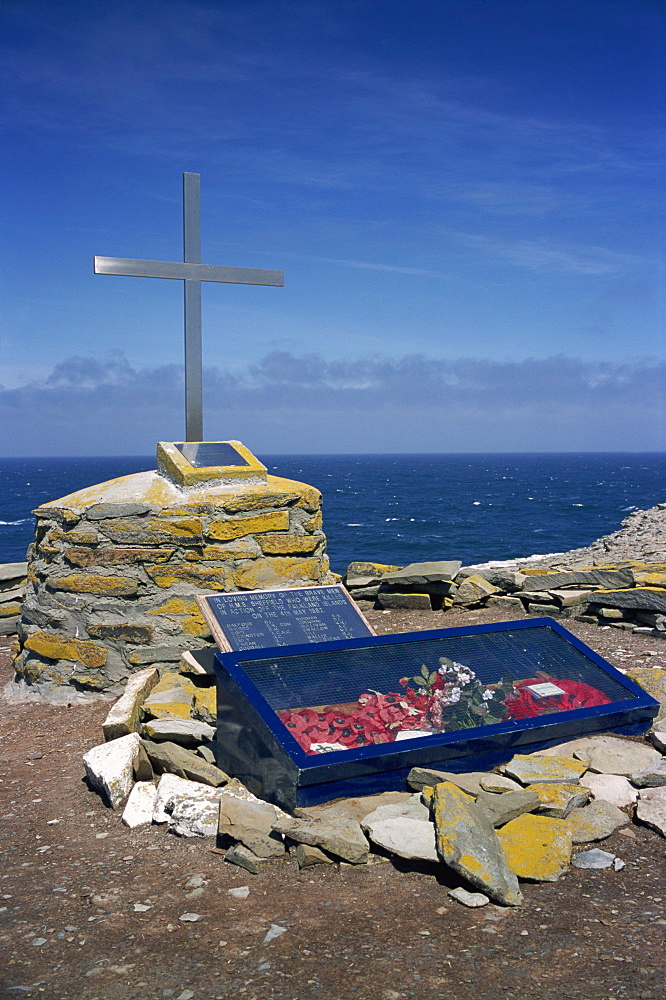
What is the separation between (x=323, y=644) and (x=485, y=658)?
1013 mm

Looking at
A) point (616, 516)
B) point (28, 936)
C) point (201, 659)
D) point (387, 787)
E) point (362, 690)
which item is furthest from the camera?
point (616, 516)

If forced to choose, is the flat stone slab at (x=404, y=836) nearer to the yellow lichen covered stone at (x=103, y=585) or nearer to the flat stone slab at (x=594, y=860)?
the flat stone slab at (x=594, y=860)

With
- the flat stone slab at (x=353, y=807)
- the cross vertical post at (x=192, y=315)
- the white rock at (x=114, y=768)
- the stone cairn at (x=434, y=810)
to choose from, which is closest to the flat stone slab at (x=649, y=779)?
the stone cairn at (x=434, y=810)

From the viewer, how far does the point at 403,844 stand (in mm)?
3357

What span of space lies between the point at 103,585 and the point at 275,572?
1373 millimetres

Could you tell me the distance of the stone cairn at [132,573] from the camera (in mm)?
6160

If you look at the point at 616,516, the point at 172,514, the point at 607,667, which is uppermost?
the point at 172,514

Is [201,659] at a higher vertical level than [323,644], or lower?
lower

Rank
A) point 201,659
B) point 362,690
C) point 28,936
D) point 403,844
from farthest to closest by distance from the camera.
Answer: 1. point 201,659
2. point 362,690
3. point 403,844
4. point 28,936

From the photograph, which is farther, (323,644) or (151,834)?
(323,644)

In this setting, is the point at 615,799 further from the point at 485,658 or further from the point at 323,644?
the point at 323,644

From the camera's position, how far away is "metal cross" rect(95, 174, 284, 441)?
6922 mm

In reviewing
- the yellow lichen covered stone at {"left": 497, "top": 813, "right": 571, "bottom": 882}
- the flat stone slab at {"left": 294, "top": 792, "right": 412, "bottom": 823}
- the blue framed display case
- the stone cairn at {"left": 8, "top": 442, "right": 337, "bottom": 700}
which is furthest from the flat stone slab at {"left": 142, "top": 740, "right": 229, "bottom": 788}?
the stone cairn at {"left": 8, "top": 442, "right": 337, "bottom": 700}

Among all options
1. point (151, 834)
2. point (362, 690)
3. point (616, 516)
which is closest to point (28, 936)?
point (151, 834)
